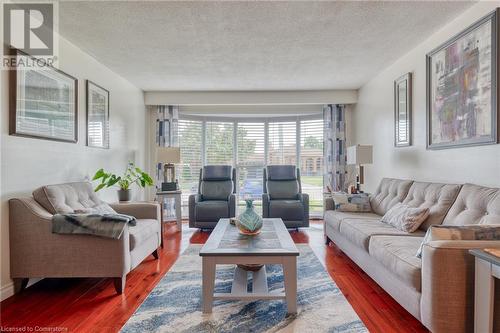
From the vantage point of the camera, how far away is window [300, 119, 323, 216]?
5938 millimetres

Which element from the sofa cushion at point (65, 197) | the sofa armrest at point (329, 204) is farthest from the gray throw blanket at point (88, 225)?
the sofa armrest at point (329, 204)

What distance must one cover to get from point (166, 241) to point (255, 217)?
211 centimetres

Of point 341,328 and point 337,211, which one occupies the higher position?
point 337,211

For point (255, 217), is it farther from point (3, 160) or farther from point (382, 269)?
point (3, 160)

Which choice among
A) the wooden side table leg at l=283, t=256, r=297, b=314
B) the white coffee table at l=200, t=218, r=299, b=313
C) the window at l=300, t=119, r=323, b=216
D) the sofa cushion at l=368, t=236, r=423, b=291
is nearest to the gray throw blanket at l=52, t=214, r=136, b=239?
the white coffee table at l=200, t=218, r=299, b=313

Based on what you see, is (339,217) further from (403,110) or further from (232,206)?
(232,206)

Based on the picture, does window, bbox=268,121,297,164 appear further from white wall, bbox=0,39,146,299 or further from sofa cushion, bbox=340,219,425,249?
sofa cushion, bbox=340,219,425,249

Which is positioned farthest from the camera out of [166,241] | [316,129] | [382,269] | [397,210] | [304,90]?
[316,129]

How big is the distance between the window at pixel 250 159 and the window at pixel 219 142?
0.62 feet

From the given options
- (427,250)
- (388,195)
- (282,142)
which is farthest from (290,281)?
(282,142)

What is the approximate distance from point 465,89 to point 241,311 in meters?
2.67

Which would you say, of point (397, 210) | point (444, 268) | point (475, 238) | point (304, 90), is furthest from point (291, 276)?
point (304, 90)

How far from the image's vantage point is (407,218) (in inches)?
107

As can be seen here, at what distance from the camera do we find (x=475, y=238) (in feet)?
5.64
